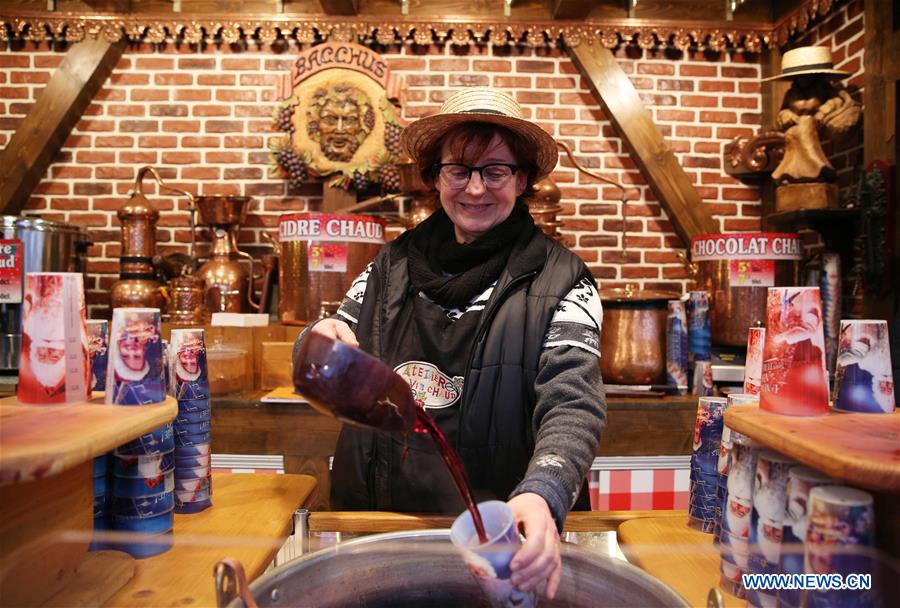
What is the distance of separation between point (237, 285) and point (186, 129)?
1042 millimetres

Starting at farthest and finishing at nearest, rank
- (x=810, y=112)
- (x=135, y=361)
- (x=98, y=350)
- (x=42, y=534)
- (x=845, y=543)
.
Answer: (x=810, y=112), (x=98, y=350), (x=135, y=361), (x=42, y=534), (x=845, y=543)

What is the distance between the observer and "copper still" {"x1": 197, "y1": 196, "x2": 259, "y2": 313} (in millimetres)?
3059

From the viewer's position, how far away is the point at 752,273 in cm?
283

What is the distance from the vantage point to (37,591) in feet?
3.08

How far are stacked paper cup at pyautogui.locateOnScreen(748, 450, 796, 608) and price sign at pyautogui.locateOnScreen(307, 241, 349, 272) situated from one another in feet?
6.57

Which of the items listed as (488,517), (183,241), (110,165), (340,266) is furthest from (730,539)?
(110,165)

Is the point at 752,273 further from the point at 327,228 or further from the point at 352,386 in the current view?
the point at 352,386

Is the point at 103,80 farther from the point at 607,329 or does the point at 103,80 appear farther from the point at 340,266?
the point at 607,329

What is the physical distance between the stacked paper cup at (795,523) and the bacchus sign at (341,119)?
9.00ft

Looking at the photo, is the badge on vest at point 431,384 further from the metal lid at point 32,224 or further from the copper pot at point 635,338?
the metal lid at point 32,224

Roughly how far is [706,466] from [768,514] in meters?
0.35

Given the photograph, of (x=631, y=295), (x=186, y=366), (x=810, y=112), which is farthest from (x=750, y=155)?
(x=186, y=366)

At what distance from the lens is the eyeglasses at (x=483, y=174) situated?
1552mm

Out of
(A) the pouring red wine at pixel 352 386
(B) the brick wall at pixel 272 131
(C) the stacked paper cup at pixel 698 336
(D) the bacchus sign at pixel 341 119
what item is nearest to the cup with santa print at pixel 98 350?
(A) the pouring red wine at pixel 352 386
